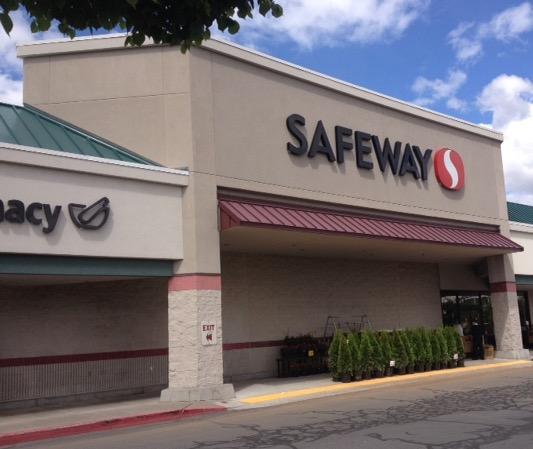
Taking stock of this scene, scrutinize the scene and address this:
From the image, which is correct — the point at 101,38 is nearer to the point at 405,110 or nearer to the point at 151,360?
the point at 151,360

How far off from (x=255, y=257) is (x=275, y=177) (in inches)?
152

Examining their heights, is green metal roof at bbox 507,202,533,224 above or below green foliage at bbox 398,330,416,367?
above

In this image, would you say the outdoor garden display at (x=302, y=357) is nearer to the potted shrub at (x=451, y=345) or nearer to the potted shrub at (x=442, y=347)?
the potted shrub at (x=442, y=347)

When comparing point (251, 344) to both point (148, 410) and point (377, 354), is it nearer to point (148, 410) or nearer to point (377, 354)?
point (377, 354)

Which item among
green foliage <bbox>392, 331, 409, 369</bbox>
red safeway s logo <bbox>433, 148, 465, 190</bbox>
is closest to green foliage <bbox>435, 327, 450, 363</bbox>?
green foliage <bbox>392, 331, 409, 369</bbox>

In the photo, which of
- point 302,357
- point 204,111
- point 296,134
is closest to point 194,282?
point 204,111

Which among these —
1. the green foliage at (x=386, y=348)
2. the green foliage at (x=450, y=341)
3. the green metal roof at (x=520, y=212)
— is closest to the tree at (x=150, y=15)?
the green foliage at (x=386, y=348)

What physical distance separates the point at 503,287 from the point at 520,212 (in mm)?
8153

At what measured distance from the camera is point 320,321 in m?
23.2

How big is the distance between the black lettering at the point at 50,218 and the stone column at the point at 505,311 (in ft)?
60.2

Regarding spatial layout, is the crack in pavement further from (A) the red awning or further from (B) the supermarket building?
(A) the red awning

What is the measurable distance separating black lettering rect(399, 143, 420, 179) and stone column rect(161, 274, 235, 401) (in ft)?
30.8

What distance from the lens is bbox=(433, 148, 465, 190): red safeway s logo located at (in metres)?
24.1

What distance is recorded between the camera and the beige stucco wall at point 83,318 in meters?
16.5
